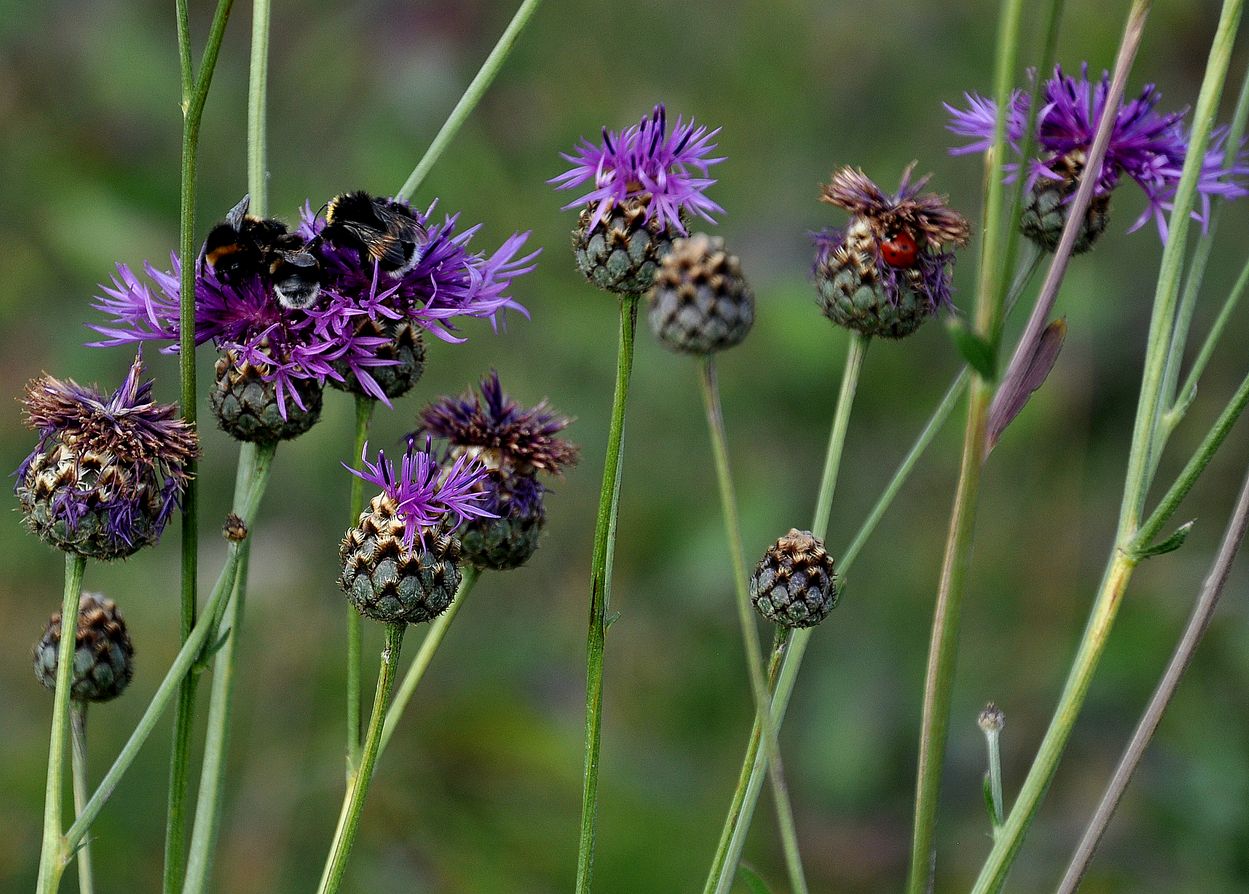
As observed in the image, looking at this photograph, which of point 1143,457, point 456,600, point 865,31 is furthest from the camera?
point 865,31

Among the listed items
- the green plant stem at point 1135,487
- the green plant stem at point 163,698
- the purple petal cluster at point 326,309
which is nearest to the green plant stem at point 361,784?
the green plant stem at point 163,698

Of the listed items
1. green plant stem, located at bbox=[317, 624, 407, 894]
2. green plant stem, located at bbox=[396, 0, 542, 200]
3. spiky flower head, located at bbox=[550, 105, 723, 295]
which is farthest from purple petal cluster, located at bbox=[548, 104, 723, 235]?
green plant stem, located at bbox=[317, 624, 407, 894]

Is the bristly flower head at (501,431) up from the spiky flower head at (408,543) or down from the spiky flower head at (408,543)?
up

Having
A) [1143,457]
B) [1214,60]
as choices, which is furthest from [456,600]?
[1214,60]

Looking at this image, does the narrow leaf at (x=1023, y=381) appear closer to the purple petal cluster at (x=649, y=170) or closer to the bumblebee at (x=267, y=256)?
the purple petal cluster at (x=649, y=170)

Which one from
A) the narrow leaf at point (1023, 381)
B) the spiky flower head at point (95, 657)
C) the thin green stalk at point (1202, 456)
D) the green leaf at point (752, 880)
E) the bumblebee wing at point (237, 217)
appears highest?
the bumblebee wing at point (237, 217)

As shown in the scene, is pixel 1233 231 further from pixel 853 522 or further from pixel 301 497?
pixel 301 497

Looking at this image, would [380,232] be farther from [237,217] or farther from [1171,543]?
[1171,543]
